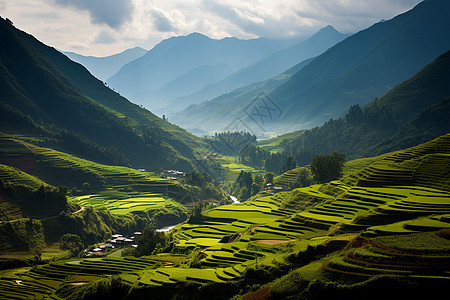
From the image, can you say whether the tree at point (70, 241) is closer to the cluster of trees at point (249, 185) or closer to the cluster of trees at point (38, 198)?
the cluster of trees at point (38, 198)

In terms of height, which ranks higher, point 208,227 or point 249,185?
point 249,185

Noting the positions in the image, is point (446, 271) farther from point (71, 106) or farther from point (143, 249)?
point (71, 106)

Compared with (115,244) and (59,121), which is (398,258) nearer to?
(115,244)

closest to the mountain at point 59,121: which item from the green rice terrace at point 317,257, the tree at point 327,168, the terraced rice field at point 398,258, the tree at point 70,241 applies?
the tree at point 70,241

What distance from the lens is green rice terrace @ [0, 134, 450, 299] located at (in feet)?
99.8

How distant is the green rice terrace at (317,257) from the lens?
99.8ft

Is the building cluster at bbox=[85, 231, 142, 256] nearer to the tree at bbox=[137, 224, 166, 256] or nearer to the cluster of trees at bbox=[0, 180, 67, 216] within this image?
the cluster of trees at bbox=[0, 180, 67, 216]

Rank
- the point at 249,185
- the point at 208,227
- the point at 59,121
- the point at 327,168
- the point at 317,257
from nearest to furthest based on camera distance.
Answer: the point at 317,257, the point at 208,227, the point at 327,168, the point at 249,185, the point at 59,121

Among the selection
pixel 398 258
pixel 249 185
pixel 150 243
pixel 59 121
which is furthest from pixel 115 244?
pixel 59 121

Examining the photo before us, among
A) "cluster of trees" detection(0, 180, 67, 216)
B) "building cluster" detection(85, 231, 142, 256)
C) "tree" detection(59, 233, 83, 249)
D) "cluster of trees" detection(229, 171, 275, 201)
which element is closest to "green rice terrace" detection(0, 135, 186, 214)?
"building cluster" detection(85, 231, 142, 256)

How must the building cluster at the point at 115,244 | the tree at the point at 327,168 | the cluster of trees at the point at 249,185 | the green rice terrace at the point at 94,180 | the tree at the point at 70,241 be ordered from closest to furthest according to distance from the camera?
the building cluster at the point at 115,244, the tree at the point at 70,241, the tree at the point at 327,168, the green rice terrace at the point at 94,180, the cluster of trees at the point at 249,185

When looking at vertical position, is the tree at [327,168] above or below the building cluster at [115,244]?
above

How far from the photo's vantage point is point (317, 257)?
3647 centimetres

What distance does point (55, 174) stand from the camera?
120m
